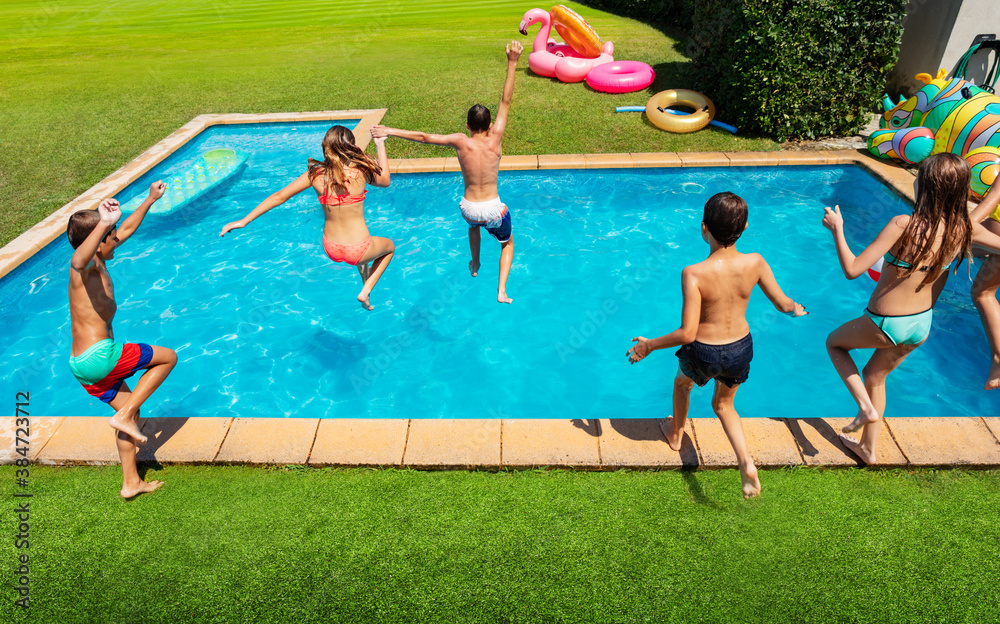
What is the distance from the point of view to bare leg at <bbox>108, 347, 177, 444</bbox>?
4.61 metres

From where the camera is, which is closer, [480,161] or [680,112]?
[480,161]

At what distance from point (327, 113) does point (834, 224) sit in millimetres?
13760

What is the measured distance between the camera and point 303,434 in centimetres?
530

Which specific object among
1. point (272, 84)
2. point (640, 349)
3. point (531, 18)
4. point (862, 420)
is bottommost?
point (272, 84)

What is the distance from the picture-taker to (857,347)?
471cm

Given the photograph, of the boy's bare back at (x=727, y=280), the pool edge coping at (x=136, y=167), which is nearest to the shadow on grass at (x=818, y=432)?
the boy's bare back at (x=727, y=280)

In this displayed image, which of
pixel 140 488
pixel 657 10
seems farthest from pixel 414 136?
pixel 657 10

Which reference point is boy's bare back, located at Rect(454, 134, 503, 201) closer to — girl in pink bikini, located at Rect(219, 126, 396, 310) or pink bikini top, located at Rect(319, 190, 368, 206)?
girl in pink bikini, located at Rect(219, 126, 396, 310)

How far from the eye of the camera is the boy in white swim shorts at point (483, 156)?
6301 millimetres

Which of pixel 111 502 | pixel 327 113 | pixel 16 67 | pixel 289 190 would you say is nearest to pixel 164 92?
pixel 327 113

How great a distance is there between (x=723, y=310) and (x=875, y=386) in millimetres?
1833

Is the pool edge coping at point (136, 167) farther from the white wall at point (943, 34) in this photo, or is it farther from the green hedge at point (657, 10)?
the green hedge at point (657, 10)

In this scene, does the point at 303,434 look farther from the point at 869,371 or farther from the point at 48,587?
the point at 869,371

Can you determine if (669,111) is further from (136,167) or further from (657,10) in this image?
(657,10)
